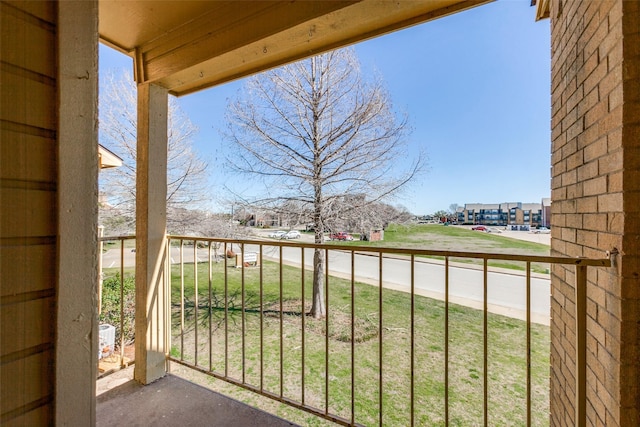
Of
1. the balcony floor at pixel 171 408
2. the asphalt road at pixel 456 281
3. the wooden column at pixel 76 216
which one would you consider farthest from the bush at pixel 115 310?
the wooden column at pixel 76 216

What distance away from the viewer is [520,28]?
6.36 m

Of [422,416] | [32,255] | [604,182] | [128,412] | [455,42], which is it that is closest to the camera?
[32,255]

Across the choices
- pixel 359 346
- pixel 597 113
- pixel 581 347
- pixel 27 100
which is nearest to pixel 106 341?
pixel 359 346

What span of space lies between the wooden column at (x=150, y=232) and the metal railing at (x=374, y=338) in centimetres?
19

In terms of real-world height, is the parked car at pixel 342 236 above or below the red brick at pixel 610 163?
below

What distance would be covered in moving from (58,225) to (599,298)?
72.2 inches

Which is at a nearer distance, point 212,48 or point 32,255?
point 32,255

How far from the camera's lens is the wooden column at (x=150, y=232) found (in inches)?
86.7

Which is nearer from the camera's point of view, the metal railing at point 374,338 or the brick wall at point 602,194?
the brick wall at point 602,194

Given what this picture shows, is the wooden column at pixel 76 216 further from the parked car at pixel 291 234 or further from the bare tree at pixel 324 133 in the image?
the parked car at pixel 291 234

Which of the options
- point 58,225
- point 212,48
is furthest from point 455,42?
point 58,225

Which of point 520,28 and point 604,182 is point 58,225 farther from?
point 520,28

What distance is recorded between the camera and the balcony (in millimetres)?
1689

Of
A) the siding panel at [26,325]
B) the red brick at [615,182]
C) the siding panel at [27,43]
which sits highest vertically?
the siding panel at [27,43]
